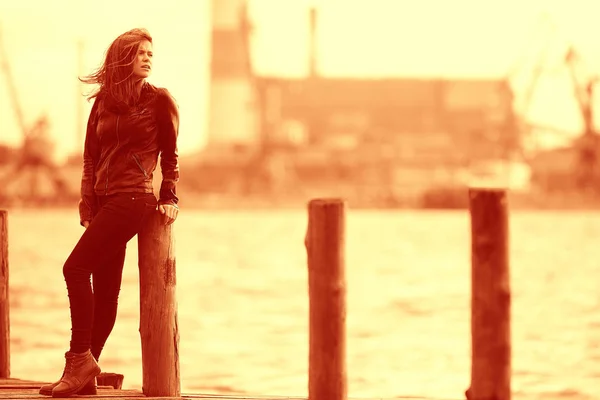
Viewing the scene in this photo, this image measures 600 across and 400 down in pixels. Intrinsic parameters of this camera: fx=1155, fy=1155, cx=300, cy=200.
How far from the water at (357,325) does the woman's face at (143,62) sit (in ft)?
20.6

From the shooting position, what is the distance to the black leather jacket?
5227 mm

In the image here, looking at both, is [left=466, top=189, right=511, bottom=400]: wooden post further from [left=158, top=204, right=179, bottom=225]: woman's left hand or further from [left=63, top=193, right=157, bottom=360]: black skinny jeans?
[left=63, top=193, right=157, bottom=360]: black skinny jeans

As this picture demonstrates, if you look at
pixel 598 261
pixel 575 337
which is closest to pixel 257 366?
pixel 575 337

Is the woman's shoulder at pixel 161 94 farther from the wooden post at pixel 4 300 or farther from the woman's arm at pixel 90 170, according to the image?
the wooden post at pixel 4 300

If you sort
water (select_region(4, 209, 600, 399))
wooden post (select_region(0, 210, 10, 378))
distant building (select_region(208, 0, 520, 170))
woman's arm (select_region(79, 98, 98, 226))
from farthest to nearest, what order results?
distant building (select_region(208, 0, 520, 170))
water (select_region(4, 209, 600, 399))
wooden post (select_region(0, 210, 10, 378))
woman's arm (select_region(79, 98, 98, 226))

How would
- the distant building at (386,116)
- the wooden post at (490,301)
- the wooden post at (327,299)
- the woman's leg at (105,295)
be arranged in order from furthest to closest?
the distant building at (386,116) < the woman's leg at (105,295) < the wooden post at (327,299) < the wooden post at (490,301)

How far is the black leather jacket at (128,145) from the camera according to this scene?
5227 mm

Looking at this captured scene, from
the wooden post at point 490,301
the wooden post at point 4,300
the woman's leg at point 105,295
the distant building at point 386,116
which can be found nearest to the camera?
the wooden post at point 490,301

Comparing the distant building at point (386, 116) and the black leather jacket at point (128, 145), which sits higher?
the distant building at point (386, 116)

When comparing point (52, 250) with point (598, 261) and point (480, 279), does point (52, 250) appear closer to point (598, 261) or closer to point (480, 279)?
point (598, 261)

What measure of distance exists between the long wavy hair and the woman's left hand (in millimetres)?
→ 497

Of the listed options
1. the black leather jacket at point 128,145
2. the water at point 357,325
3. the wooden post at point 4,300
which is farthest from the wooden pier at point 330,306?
the water at point 357,325

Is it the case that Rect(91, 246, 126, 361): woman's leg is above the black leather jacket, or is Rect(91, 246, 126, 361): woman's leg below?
below

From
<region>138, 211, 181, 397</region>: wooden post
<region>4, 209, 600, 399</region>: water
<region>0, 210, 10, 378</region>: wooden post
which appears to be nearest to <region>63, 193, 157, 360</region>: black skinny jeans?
<region>138, 211, 181, 397</region>: wooden post
